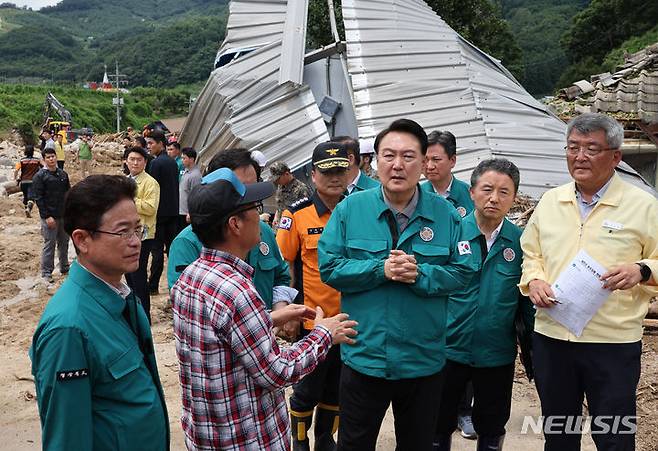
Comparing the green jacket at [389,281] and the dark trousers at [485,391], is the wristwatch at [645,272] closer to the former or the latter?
the green jacket at [389,281]

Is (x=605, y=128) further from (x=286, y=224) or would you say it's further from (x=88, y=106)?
(x=88, y=106)

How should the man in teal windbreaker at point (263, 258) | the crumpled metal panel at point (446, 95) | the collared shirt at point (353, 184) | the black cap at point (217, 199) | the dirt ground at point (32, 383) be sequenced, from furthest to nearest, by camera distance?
the crumpled metal panel at point (446, 95) < the dirt ground at point (32, 383) < the collared shirt at point (353, 184) < the man in teal windbreaker at point (263, 258) < the black cap at point (217, 199)

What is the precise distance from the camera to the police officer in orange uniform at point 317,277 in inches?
144

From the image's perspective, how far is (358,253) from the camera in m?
2.83

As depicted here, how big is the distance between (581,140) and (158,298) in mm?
5896

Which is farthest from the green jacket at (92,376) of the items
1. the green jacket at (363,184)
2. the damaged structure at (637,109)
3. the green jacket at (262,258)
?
the damaged structure at (637,109)

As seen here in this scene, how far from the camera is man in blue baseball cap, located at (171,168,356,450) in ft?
6.59

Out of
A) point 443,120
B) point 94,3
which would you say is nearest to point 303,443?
point 443,120

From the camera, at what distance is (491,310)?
129 inches

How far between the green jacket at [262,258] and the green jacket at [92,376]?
93 cm

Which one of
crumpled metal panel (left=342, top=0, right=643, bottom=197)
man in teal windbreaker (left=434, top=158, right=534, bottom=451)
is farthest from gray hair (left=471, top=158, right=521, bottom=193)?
crumpled metal panel (left=342, top=0, right=643, bottom=197)

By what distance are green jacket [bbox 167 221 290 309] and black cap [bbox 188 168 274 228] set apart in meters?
0.86

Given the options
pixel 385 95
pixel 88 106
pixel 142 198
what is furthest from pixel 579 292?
pixel 88 106

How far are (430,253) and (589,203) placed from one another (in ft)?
2.90
